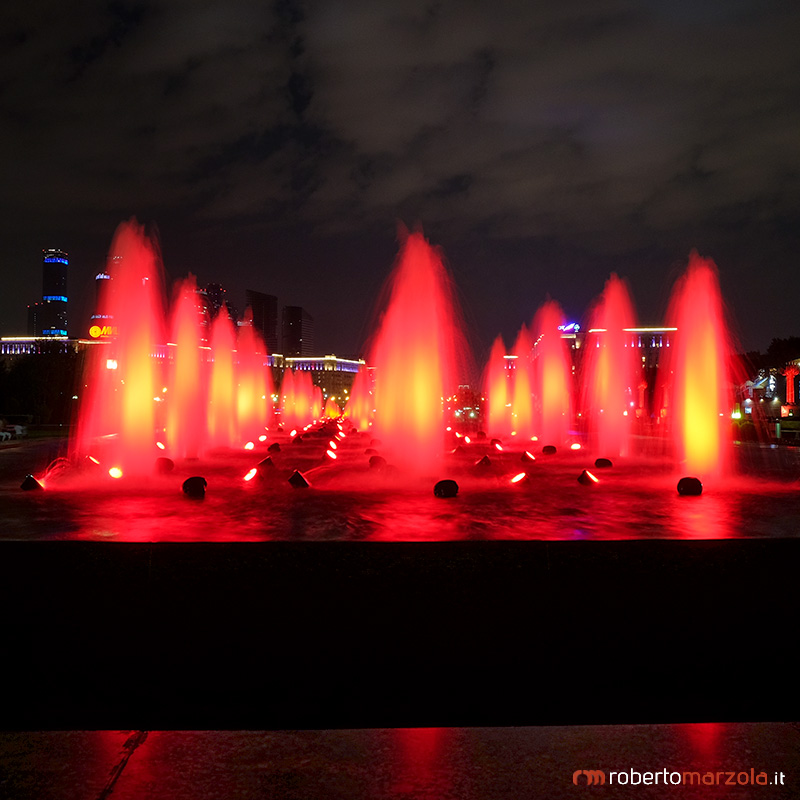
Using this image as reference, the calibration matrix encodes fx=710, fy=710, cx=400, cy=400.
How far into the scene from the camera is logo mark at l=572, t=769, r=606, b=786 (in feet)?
9.81

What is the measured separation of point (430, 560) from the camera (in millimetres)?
4867

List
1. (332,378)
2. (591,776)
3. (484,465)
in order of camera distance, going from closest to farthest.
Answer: (591,776) → (484,465) → (332,378)

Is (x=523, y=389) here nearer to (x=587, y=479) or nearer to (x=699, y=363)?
(x=699, y=363)

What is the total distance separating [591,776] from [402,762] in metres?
0.82

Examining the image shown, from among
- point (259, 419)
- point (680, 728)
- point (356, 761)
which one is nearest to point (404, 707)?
point (356, 761)

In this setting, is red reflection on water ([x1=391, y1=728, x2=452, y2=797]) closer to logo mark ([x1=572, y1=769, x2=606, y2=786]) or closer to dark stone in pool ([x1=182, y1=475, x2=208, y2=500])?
logo mark ([x1=572, y1=769, x2=606, y2=786])

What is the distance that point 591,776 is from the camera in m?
3.04

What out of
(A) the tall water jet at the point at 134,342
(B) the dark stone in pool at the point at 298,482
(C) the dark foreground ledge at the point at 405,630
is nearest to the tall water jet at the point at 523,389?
(A) the tall water jet at the point at 134,342

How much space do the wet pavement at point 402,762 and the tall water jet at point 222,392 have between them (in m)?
25.9

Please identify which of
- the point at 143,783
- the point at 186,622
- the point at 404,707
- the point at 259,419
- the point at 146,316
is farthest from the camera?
the point at 259,419

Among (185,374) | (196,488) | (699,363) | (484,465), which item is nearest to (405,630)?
(196,488)

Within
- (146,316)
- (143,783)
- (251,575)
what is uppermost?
(146,316)

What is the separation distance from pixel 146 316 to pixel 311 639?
59.0 ft

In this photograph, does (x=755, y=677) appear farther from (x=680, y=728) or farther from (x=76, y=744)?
(x=76, y=744)
